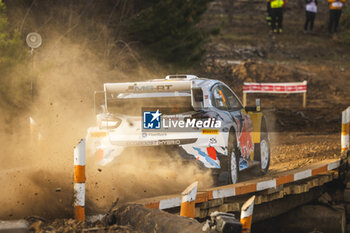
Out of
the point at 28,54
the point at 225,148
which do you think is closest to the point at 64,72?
the point at 28,54

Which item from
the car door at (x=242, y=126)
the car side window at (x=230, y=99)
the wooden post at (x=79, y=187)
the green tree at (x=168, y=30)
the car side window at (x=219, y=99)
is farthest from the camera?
the green tree at (x=168, y=30)

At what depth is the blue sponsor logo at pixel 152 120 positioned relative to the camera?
31.2 feet

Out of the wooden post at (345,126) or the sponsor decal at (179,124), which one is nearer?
the sponsor decal at (179,124)

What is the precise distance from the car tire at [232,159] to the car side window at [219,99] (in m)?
0.49

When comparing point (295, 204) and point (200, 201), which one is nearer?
point (200, 201)

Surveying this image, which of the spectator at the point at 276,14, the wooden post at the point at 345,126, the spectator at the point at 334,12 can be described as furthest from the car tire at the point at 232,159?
the spectator at the point at 334,12

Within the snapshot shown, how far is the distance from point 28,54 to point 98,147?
23.4 feet

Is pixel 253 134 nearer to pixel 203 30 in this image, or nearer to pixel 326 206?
pixel 326 206

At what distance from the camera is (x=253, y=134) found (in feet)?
37.6

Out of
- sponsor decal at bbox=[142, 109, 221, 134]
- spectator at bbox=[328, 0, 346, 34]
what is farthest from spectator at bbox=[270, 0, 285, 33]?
sponsor decal at bbox=[142, 109, 221, 134]

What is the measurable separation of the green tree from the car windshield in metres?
11.5

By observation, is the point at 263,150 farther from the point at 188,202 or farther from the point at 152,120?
the point at 188,202

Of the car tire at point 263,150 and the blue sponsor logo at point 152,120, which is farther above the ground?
the blue sponsor logo at point 152,120

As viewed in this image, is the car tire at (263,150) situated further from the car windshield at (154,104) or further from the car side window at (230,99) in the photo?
the car windshield at (154,104)
